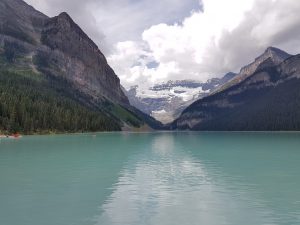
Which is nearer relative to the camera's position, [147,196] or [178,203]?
[178,203]

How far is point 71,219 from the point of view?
33.0 meters

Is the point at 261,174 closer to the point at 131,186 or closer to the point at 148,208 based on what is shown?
the point at 131,186

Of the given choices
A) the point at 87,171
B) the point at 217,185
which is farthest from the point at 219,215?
the point at 87,171

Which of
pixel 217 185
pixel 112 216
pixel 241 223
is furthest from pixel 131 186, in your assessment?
pixel 241 223

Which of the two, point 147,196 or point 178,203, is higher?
point 147,196

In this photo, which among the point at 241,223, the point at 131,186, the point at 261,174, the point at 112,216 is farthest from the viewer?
the point at 261,174

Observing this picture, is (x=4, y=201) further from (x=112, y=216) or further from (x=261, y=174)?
(x=261, y=174)

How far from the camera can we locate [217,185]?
173 ft

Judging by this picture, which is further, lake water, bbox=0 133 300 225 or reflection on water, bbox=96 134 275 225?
lake water, bbox=0 133 300 225

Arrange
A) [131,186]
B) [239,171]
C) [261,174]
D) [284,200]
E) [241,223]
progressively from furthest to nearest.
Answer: [239,171], [261,174], [131,186], [284,200], [241,223]

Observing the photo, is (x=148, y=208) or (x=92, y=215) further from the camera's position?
(x=148, y=208)

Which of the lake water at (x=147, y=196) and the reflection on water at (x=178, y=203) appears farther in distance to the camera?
the lake water at (x=147, y=196)

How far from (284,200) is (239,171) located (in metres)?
26.5

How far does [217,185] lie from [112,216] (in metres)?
22.3
